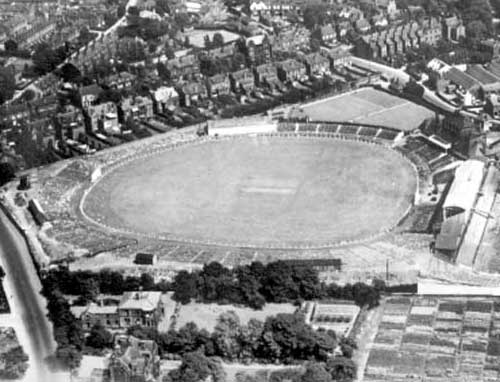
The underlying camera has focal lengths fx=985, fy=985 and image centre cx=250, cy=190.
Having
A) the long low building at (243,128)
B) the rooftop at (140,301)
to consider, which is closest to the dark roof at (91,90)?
the long low building at (243,128)

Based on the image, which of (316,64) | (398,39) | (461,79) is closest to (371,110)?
(461,79)

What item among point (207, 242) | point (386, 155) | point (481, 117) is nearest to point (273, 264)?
point (207, 242)

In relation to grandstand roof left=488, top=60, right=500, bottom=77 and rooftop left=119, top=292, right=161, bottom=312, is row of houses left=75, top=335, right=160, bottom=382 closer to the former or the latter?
rooftop left=119, top=292, right=161, bottom=312

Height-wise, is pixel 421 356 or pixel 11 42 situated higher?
pixel 421 356

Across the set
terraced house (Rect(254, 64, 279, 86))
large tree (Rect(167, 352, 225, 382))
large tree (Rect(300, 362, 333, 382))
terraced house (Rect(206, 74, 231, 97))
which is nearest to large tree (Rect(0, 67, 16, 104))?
terraced house (Rect(206, 74, 231, 97))

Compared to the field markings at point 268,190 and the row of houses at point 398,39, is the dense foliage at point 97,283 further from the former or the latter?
the row of houses at point 398,39

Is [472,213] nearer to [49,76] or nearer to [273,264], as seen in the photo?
[273,264]
